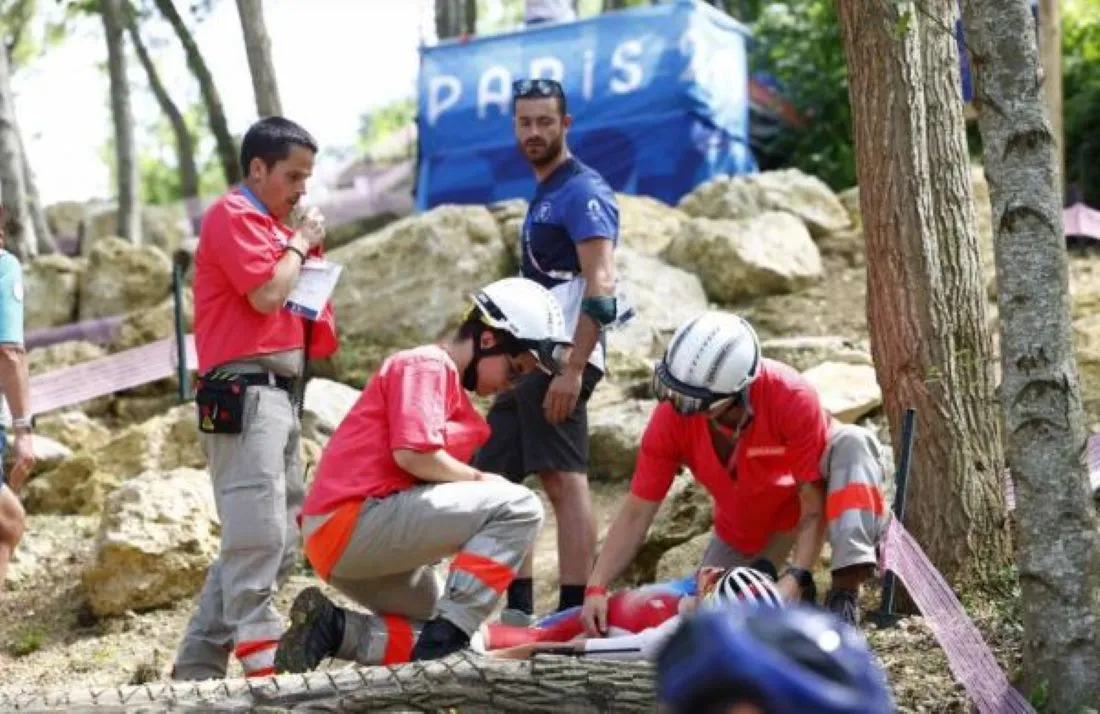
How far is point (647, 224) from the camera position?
558 inches

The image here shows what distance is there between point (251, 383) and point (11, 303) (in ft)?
3.36

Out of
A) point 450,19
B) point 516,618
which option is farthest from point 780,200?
point 516,618

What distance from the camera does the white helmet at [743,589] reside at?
5.83 metres

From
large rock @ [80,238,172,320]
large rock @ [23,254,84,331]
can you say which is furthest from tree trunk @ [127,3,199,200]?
large rock @ [80,238,172,320]

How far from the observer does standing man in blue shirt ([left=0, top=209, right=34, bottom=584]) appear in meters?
7.18

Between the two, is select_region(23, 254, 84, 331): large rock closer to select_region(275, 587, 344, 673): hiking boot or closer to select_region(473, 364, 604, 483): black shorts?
select_region(473, 364, 604, 483): black shorts

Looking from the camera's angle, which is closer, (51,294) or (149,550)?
(149,550)

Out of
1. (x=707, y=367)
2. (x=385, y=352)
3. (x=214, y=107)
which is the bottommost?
(x=385, y=352)

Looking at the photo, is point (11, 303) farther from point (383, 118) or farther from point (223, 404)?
point (383, 118)

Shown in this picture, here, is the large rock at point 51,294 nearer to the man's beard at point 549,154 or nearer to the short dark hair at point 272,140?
the man's beard at point 549,154

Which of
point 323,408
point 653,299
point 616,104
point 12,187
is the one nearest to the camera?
point 323,408

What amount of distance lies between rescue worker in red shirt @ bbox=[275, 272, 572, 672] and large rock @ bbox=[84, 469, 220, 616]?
2.30 metres

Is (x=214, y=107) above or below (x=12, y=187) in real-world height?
above

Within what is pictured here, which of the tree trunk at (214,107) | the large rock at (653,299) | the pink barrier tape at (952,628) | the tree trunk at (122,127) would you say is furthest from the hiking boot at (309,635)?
the tree trunk at (214,107)
